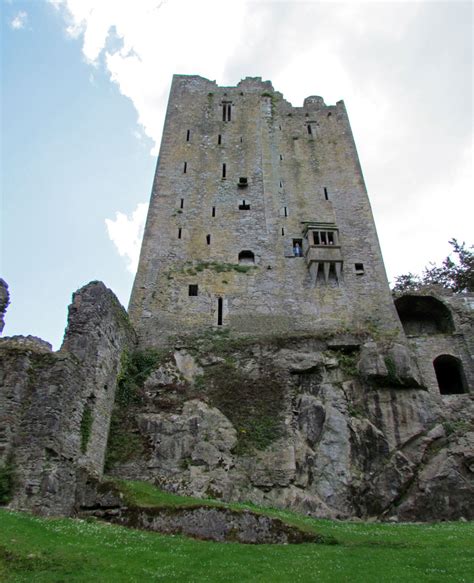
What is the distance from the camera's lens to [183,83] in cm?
3844

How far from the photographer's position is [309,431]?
21.0 meters

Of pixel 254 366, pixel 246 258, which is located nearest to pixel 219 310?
pixel 246 258

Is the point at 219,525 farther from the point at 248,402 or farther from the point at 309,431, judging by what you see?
the point at 248,402

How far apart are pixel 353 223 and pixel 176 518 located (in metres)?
21.7

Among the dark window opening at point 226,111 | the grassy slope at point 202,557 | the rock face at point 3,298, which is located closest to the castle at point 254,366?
the rock face at point 3,298

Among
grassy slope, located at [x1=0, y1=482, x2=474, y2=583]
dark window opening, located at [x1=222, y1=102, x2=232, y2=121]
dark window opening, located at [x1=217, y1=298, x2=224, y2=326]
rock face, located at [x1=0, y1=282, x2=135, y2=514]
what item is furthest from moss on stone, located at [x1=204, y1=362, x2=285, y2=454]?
dark window opening, located at [x1=222, y1=102, x2=232, y2=121]

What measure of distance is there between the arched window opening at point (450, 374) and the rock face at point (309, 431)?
9.73 ft

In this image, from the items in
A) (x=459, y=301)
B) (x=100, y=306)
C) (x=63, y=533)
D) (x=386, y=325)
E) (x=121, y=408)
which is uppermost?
(x=459, y=301)

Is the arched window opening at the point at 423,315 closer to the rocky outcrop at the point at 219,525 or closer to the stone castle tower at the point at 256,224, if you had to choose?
the stone castle tower at the point at 256,224

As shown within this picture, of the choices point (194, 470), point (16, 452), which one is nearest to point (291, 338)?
point (194, 470)

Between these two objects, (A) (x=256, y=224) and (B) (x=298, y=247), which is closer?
(B) (x=298, y=247)

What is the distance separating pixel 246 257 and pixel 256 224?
99.3 inches

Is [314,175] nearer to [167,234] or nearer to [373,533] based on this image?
[167,234]

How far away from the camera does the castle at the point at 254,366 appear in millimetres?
17094
